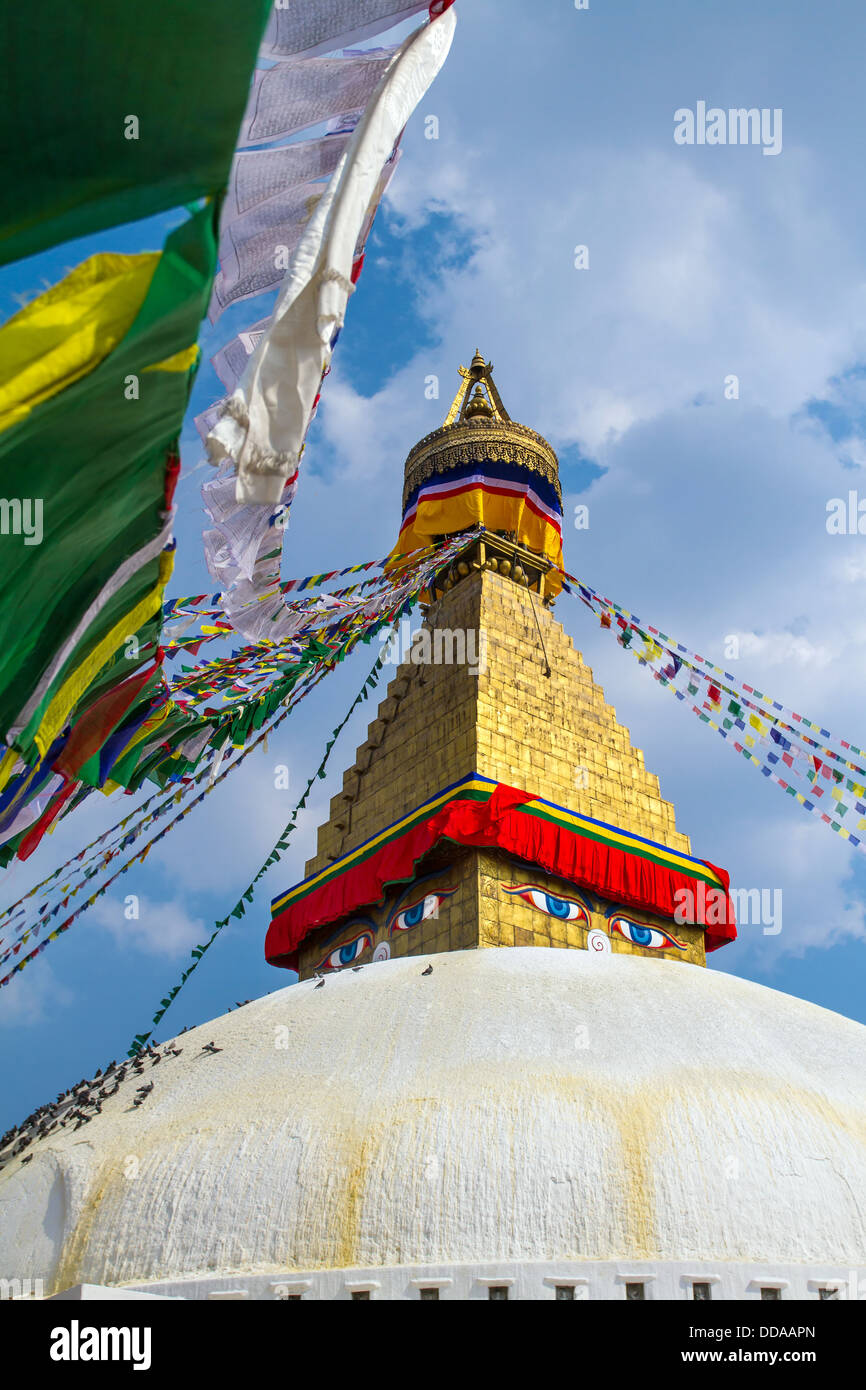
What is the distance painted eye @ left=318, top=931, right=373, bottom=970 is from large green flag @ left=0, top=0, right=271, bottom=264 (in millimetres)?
8768

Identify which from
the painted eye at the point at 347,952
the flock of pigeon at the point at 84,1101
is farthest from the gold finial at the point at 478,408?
the flock of pigeon at the point at 84,1101

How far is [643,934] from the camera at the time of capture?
33.8ft

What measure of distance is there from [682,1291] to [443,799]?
5.82 metres

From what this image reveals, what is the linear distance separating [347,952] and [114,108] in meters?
9.23

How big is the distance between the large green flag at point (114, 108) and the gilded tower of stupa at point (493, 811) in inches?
287

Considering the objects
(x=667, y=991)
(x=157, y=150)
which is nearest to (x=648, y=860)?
(x=667, y=991)

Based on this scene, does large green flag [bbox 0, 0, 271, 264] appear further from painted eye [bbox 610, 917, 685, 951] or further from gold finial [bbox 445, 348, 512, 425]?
gold finial [bbox 445, 348, 512, 425]

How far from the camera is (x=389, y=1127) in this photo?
16.4ft

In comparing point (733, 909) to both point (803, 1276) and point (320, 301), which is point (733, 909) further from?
point (320, 301)

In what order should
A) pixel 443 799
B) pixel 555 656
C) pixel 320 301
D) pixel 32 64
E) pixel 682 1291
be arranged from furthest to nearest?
pixel 555 656, pixel 443 799, pixel 682 1291, pixel 320 301, pixel 32 64

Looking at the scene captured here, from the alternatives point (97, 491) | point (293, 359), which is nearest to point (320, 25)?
point (293, 359)

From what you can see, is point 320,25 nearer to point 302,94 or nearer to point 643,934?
point 302,94

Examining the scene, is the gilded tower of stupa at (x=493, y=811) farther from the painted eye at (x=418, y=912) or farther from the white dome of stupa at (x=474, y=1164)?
the white dome of stupa at (x=474, y=1164)

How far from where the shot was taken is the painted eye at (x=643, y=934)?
10109 millimetres
